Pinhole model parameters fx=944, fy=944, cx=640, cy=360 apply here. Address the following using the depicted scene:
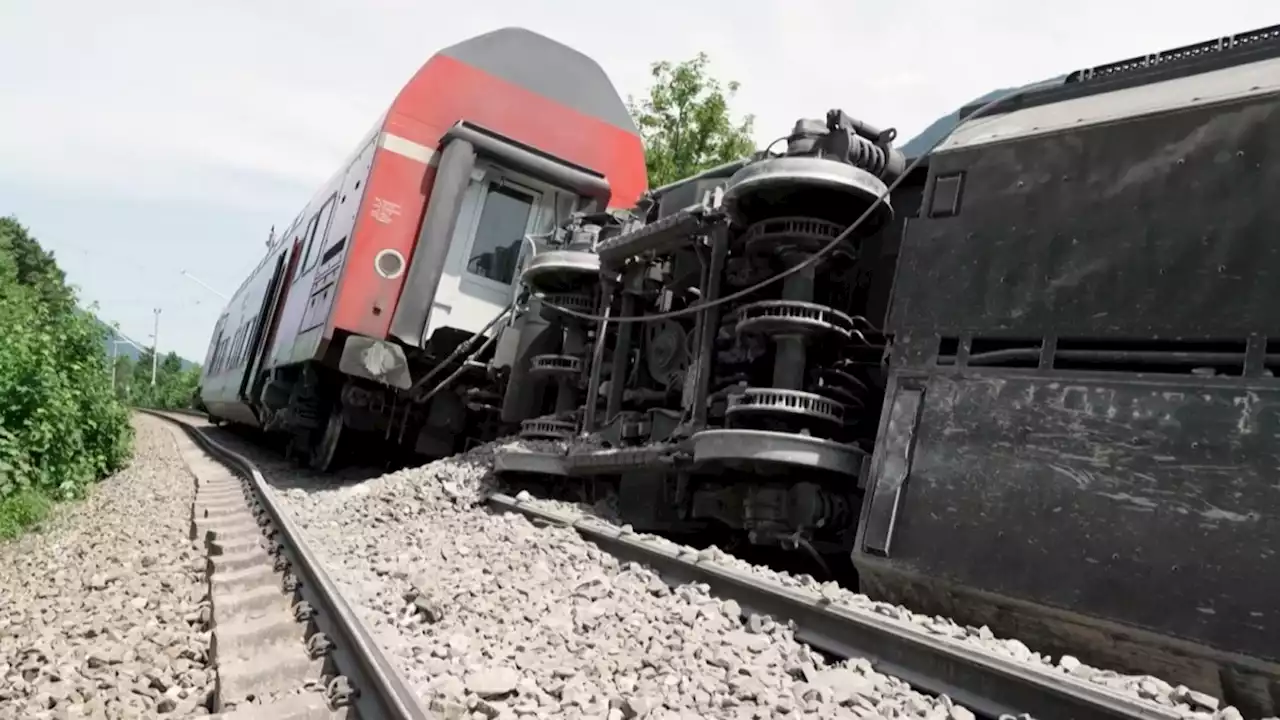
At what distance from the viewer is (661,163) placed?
2058 centimetres

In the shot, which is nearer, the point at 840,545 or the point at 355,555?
the point at 840,545

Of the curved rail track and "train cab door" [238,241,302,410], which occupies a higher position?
"train cab door" [238,241,302,410]

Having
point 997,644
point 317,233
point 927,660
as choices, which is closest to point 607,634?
point 927,660

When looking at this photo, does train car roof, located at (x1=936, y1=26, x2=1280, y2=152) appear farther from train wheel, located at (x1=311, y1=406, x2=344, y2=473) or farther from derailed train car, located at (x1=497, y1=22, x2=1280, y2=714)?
train wheel, located at (x1=311, y1=406, x2=344, y2=473)

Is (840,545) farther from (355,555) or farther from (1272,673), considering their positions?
(355,555)

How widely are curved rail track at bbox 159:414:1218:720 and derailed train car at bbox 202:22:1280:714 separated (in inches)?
24.3

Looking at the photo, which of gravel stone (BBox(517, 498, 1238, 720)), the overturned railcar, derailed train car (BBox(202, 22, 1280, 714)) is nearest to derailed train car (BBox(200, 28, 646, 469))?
derailed train car (BBox(202, 22, 1280, 714))

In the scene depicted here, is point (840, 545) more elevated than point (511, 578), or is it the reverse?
point (840, 545)

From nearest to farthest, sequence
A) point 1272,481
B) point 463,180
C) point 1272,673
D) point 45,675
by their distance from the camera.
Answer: point 1272,673, point 1272,481, point 45,675, point 463,180

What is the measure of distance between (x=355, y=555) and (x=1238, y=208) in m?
4.65

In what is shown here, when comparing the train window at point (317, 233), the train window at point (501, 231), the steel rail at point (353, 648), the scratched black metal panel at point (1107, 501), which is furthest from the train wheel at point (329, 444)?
the scratched black metal panel at point (1107, 501)

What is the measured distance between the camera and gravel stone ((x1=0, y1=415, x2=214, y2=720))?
3201mm

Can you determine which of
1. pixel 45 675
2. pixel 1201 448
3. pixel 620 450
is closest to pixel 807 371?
pixel 620 450

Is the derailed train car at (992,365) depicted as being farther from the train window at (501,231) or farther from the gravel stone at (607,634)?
the train window at (501,231)
